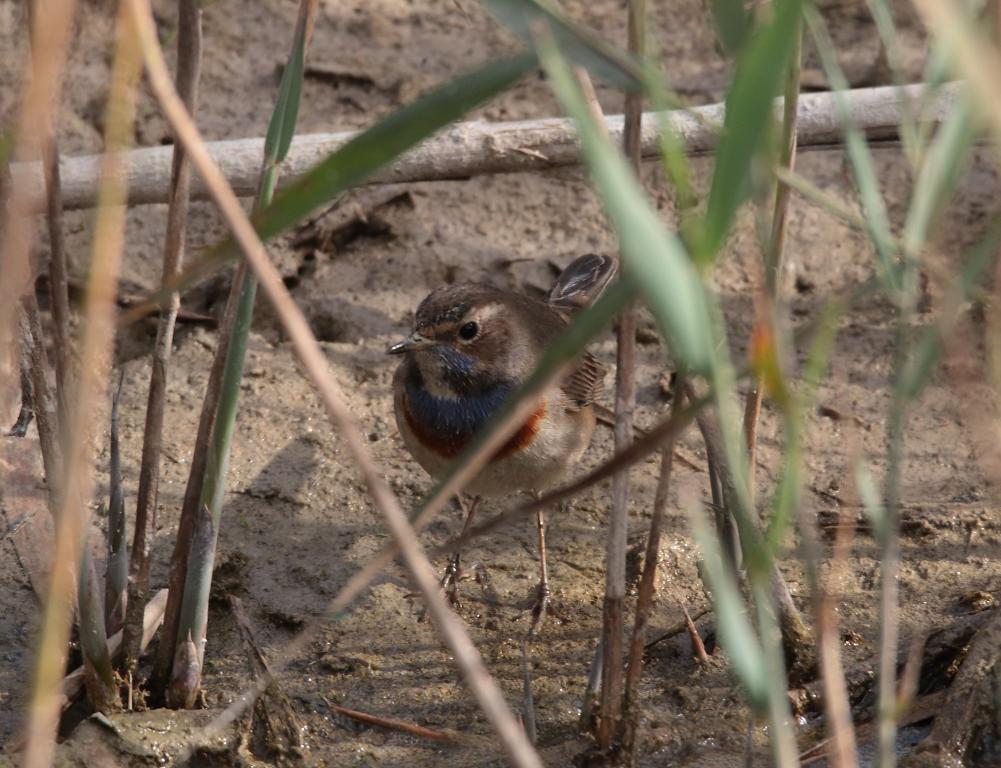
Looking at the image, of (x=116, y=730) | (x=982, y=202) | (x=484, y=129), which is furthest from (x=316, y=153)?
(x=982, y=202)

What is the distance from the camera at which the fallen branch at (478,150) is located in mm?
6168

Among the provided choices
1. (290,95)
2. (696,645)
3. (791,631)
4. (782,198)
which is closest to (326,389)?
(290,95)

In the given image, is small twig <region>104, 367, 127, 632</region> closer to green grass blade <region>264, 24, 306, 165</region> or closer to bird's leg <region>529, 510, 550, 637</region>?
green grass blade <region>264, 24, 306, 165</region>

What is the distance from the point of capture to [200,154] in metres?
2.58

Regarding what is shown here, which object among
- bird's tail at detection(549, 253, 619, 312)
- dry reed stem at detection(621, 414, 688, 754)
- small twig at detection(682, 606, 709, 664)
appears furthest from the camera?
bird's tail at detection(549, 253, 619, 312)

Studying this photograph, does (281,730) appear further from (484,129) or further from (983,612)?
(484,129)

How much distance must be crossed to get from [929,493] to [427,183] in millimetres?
2997

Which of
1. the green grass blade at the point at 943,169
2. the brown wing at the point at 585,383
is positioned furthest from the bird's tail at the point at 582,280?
the green grass blade at the point at 943,169

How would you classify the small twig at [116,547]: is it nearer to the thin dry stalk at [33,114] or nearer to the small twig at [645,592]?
the thin dry stalk at [33,114]

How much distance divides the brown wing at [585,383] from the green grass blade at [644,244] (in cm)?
328

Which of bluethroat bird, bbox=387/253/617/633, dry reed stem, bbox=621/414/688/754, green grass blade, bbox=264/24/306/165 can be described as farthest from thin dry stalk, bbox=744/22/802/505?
bluethroat bird, bbox=387/253/617/633

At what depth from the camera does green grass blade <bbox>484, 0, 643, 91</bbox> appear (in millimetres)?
2631

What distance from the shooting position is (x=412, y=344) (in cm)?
543

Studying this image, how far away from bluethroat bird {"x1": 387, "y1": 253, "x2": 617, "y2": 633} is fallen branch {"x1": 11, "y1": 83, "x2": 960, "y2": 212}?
2.57 feet
